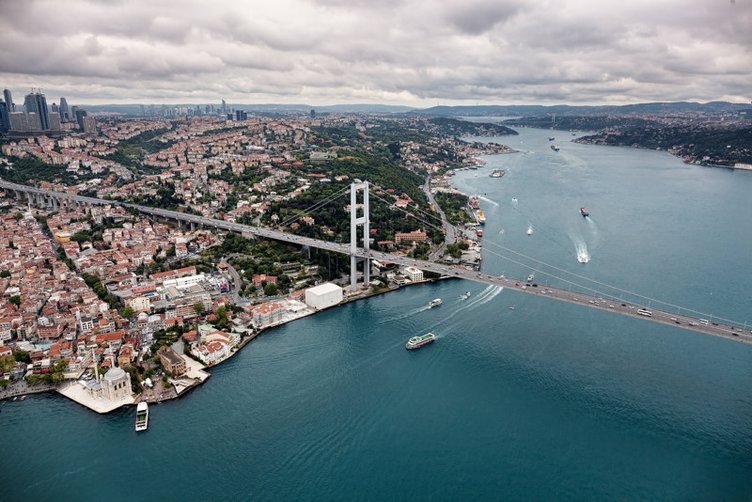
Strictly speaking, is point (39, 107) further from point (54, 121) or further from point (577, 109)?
point (577, 109)

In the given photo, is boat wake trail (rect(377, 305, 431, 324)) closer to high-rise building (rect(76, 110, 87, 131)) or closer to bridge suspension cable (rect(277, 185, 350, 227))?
bridge suspension cable (rect(277, 185, 350, 227))

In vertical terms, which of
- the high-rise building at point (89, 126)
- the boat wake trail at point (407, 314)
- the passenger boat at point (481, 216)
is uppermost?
the high-rise building at point (89, 126)

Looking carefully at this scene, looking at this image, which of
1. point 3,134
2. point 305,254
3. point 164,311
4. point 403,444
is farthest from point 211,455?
point 3,134

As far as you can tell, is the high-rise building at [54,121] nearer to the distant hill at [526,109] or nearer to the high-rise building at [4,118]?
the high-rise building at [4,118]

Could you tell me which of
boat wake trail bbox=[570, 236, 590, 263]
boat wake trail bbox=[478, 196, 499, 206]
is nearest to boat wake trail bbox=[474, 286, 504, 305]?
boat wake trail bbox=[570, 236, 590, 263]

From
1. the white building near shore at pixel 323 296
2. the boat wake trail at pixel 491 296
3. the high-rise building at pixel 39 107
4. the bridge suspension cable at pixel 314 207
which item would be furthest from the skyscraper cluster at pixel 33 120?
the boat wake trail at pixel 491 296

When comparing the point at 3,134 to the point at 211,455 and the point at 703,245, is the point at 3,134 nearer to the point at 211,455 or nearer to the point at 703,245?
the point at 211,455

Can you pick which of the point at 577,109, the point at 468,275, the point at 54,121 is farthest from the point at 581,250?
the point at 577,109
